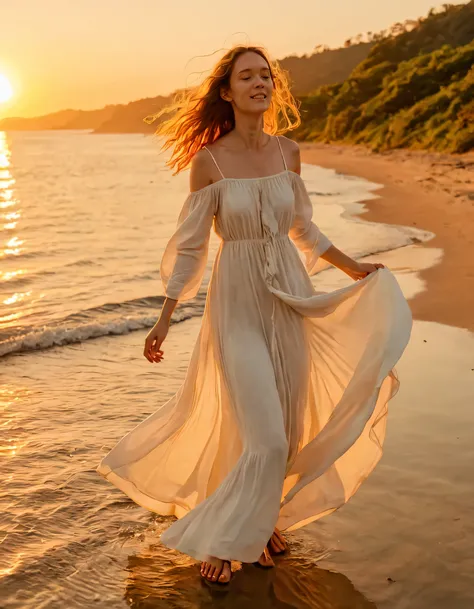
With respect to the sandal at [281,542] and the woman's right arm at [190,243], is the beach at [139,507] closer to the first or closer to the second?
the sandal at [281,542]

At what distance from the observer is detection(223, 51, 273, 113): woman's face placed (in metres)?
3.89

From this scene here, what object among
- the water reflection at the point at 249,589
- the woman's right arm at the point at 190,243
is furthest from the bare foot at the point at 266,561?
the woman's right arm at the point at 190,243

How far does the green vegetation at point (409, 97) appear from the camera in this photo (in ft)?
122

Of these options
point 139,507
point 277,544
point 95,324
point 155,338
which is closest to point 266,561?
point 277,544

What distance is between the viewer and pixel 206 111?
4.07 m

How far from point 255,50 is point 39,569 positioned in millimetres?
2625

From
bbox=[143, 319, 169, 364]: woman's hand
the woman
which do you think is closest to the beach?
the woman

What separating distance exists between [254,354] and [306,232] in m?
0.79

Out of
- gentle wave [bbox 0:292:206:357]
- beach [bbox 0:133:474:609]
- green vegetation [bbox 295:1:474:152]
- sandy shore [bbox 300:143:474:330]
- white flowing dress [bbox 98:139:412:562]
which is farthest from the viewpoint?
green vegetation [bbox 295:1:474:152]

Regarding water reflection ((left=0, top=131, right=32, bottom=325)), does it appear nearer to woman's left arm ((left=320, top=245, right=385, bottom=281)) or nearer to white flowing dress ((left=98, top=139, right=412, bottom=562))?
white flowing dress ((left=98, top=139, right=412, bottom=562))

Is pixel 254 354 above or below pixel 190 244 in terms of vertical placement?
below

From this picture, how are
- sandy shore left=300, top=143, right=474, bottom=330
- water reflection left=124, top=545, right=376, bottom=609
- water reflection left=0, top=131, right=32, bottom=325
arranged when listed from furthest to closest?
water reflection left=0, top=131, right=32, bottom=325, sandy shore left=300, top=143, right=474, bottom=330, water reflection left=124, top=545, right=376, bottom=609

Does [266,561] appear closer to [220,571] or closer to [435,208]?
[220,571]

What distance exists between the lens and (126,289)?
41.3ft
